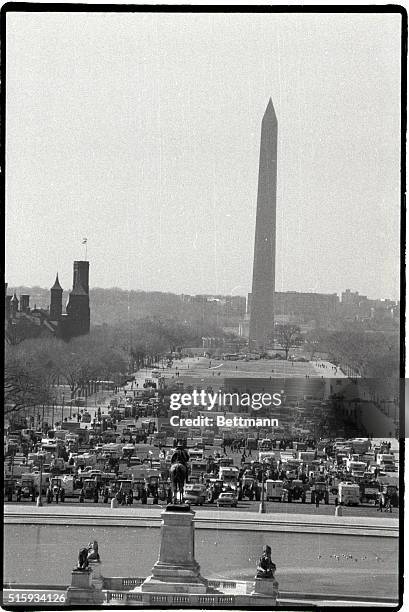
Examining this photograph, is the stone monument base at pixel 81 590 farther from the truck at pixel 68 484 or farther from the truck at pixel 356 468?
the truck at pixel 356 468

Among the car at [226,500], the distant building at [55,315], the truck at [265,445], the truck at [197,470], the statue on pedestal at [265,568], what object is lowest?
the statue on pedestal at [265,568]

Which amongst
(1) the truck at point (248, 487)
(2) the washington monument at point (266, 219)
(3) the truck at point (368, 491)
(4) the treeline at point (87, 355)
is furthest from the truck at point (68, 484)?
(2) the washington monument at point (266, 219)

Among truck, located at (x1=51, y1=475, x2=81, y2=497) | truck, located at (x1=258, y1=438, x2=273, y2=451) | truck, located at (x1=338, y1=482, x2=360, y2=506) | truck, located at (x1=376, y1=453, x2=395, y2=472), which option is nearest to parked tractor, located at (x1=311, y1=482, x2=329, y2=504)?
truck, located at (x1=338, y1=482, x2=360, y2=506)

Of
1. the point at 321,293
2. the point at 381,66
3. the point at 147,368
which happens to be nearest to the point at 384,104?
the point at 381,66

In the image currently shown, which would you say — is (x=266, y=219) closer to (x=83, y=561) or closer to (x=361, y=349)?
(x=361, y=349)

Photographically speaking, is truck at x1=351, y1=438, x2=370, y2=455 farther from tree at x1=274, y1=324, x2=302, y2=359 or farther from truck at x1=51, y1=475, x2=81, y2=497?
truck at x1=51, y1=475, x2=81, y2=497

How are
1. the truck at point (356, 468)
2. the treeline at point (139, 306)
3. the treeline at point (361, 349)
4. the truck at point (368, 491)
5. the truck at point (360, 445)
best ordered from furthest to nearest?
1. the truck at point (368, 491)
2. the truck at point (356, 468)
3. the truck at point (360, 445)
4. the treeline at point (139, 306)
5. the treeline at point (361, 349)
